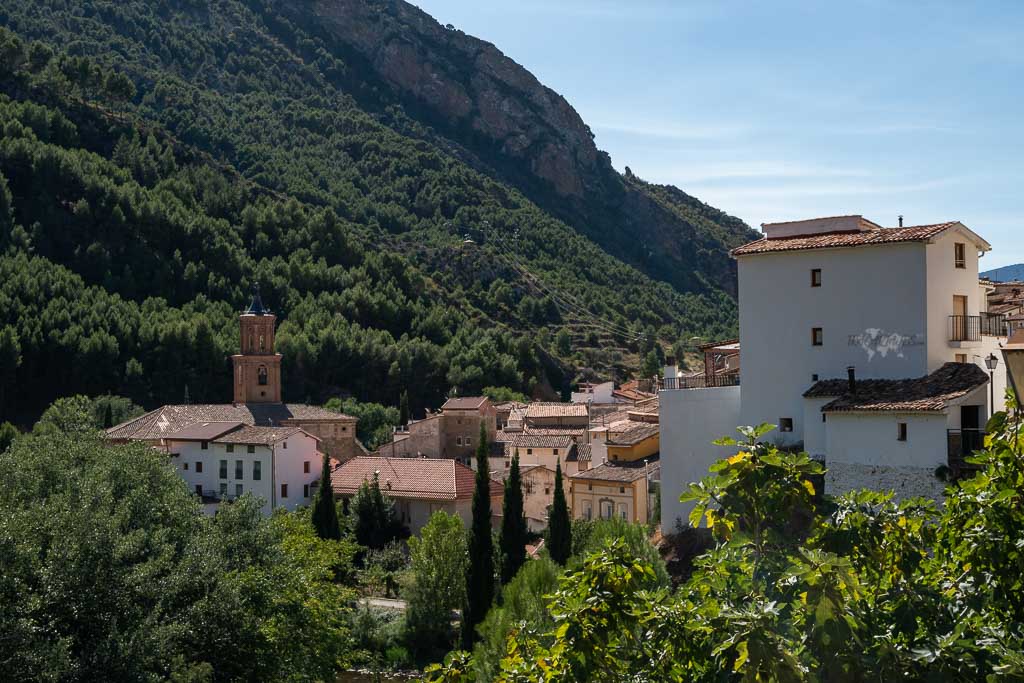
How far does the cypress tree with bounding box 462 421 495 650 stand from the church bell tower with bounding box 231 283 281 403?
31.5 meters

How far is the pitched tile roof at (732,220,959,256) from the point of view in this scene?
23016 millimetres

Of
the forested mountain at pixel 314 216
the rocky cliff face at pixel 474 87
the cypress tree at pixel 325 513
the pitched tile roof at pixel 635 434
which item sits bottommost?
the cypress tree at pixel 325 513

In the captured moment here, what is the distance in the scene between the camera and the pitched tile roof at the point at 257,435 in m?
49.2

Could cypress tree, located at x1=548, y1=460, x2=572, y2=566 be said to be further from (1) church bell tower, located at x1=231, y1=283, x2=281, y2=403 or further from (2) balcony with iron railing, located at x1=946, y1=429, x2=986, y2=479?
(1) church bell tower, located at x1=231, y1=283, x2=281, y2=403

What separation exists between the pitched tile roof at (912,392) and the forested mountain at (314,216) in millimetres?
55646

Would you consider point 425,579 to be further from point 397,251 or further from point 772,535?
point 397,251

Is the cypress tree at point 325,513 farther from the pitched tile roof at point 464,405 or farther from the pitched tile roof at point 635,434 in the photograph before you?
the pitched tile roof at point 464,405

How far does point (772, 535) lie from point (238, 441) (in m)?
44.9

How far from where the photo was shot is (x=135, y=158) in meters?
93.6

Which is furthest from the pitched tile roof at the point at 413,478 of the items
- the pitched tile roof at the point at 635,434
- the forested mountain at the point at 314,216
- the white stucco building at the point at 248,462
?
the forested mountain at the point at 314,216

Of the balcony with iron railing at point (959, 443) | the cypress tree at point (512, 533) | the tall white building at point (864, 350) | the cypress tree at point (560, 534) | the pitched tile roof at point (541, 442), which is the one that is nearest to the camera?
the balcony with iron railing at point (959, 443)

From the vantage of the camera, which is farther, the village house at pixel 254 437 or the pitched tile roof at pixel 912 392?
the village house at pixel 254 437

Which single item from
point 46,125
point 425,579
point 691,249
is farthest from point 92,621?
point 691,249

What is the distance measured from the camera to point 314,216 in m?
101
